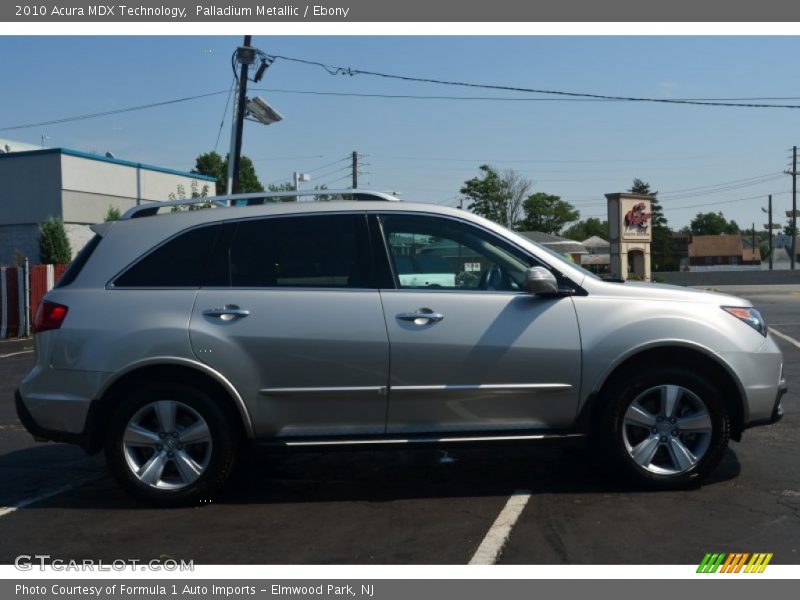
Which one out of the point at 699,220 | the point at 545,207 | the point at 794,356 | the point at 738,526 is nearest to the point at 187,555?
the point at 738,526

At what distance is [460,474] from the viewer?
19.4 feet

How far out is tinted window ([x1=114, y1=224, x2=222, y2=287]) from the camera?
5.31 m

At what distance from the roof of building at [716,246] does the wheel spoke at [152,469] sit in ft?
390

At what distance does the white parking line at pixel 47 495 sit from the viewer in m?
Answer: 5.33

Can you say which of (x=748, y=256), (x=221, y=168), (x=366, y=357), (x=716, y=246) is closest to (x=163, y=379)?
(x=366, y=357)

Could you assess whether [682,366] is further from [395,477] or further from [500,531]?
[395,477]

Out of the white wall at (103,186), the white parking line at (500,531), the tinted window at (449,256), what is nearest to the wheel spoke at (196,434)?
the tinted window at (449,256)

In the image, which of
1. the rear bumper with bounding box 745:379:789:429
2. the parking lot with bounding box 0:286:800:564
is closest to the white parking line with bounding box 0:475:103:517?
the parking lot with bounding box 0:286:800:564

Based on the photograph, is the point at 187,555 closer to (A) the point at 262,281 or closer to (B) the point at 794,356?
(A) the point at 262,281

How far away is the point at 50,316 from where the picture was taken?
206 inches

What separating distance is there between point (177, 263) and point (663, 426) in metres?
3.27

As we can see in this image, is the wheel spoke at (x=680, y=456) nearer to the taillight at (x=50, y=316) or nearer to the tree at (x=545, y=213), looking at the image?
→ the taillight at (x=50, y=316)

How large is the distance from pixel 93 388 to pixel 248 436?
3.26 feet

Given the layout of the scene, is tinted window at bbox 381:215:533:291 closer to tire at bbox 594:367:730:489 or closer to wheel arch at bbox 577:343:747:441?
wheel arch at bbox 577:343:747:441
